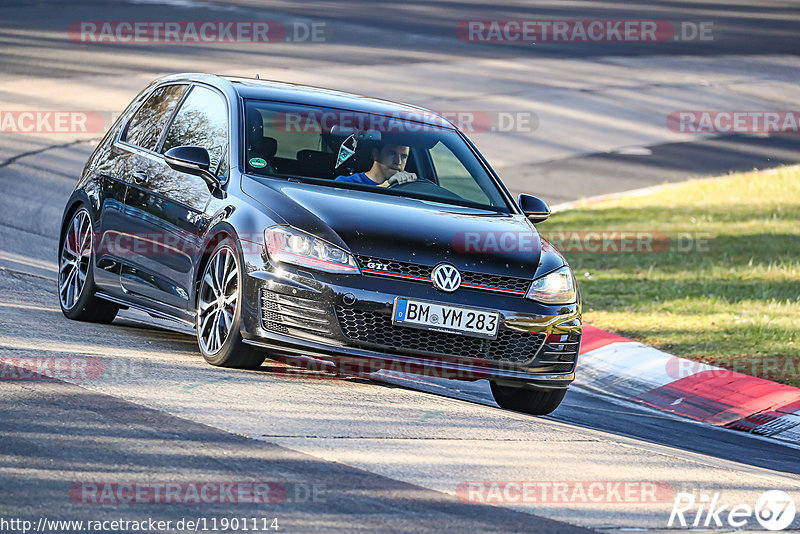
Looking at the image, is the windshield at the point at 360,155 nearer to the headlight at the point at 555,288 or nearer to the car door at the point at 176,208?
the car door at the point at 176,208

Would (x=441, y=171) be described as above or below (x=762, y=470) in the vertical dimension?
above

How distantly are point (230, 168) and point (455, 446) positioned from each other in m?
2.49

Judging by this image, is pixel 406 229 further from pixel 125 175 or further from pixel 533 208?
pixel 125 175

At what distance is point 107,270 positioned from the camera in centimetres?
883

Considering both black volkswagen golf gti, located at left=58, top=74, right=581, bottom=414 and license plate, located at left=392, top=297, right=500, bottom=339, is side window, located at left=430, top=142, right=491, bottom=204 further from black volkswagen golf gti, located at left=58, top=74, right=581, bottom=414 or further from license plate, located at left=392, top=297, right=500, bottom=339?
license plate, located at left=392, top=297, right=500, bottom=339

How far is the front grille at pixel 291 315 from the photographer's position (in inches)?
280

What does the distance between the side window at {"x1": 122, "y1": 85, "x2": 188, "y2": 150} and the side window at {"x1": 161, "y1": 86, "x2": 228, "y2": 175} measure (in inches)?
6.0

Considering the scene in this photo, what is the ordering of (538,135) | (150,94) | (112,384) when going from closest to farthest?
1. (112,384)
2. (150,94)
3. (538,135)

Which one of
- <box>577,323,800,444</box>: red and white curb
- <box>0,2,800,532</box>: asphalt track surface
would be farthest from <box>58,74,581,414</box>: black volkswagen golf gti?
<box>577,323,800,444</box>: red and white curb

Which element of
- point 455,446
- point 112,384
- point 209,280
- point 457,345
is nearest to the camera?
point 455,446

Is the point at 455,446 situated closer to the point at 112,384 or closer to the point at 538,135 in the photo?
the point at 112,384

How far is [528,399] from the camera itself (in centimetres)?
798

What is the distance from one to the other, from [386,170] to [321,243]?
4.24ft

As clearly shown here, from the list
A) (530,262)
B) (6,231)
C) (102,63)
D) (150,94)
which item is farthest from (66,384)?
(102,63)
